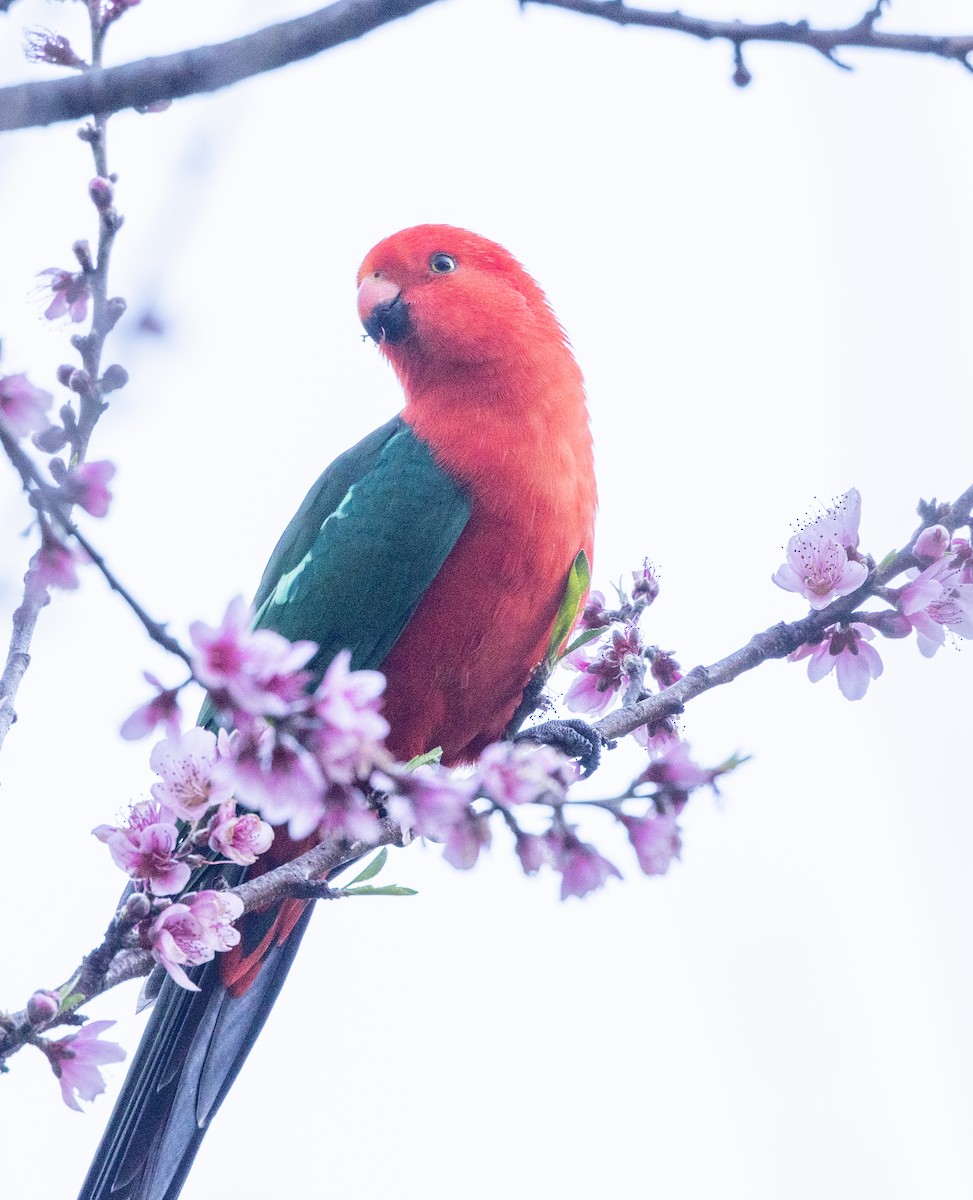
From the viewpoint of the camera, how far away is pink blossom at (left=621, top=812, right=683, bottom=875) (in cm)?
206

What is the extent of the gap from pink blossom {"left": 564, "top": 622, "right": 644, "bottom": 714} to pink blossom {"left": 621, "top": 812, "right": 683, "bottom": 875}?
2.74 feet

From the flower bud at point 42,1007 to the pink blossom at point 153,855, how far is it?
0.27m

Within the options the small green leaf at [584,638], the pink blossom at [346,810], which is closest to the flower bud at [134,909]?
the pink blossom at [346,810]

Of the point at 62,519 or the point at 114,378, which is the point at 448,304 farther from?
the point at 62,519

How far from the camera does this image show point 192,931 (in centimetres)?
223

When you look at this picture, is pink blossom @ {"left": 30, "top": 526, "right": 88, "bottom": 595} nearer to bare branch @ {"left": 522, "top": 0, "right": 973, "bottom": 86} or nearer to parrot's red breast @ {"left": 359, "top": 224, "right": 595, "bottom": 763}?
bare branch @ {"left": 522, "top": 0, "right": 973, "bottom": 86}

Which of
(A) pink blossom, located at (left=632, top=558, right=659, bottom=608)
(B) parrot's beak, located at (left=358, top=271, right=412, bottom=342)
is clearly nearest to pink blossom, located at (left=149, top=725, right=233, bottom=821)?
(A) pink blossom, located at (left=632, top=558, right=659, bottom=608)

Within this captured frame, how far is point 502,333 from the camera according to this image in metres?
4.13

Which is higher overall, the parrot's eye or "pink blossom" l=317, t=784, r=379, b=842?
the parrot's eye

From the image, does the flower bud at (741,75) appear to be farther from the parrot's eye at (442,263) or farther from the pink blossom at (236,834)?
the parrot's eye at (442,263)

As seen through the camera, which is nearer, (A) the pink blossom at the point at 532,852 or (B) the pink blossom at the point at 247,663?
(B) the pink blossom at the point at 247,663

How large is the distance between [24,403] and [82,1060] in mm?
1131

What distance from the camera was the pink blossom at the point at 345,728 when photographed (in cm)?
174

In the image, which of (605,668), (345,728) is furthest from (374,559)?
(345,728)
